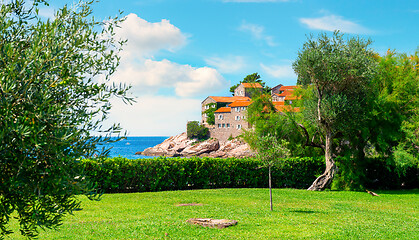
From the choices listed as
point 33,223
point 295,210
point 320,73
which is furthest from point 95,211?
point 320,73

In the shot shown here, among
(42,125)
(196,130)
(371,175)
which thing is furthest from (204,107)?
(42,125)

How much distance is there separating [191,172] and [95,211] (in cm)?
830

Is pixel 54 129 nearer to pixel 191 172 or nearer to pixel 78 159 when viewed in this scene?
pixel 78 159

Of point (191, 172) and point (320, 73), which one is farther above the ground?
point (320, 73)

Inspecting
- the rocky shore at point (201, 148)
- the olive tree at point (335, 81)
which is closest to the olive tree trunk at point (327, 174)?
the olive tree at point (335, 81)

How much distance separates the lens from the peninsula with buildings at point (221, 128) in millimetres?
81062

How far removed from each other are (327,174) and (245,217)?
11962mm

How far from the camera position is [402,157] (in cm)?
2138

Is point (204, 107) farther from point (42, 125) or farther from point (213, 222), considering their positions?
point (42, 125)

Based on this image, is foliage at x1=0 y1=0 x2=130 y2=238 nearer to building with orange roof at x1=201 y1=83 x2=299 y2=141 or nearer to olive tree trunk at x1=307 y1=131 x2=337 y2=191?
olive tree trunk at x1=307 y1=131 x2=337 y2=191

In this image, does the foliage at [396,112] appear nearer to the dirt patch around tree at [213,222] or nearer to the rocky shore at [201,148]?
the dirt patch around tree at [213,222]

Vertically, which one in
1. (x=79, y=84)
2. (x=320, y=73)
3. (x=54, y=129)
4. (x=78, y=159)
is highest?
(x=320, y=73)

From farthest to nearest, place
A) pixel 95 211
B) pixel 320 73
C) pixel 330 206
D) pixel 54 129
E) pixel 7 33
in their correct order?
pixel 320 73 → pixel 330 206 → pixel 95 211 → pixel 7 33 → pixel 54 129

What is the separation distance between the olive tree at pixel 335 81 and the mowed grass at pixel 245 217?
4756 mm
